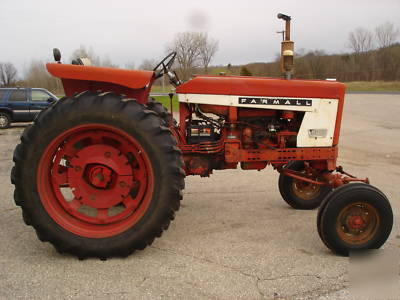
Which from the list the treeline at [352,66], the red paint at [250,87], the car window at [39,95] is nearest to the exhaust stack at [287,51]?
the red paint at [250,87]

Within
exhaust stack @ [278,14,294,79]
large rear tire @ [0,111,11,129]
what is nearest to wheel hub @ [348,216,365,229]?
exhaust stack @ [278,14,294,79]

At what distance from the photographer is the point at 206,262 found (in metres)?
2.94

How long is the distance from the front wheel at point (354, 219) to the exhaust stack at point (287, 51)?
123 centimetres

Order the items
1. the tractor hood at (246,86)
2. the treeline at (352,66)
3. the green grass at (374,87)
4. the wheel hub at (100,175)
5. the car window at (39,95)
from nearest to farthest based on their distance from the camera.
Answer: the wheel hub at (100,175), the tractor hood at (246,86), the car window at (39,95), the green grass at (374,87), the treeline at (352,66)

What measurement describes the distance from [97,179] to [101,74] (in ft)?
2.84

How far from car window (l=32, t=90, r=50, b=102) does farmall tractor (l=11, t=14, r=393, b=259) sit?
12110 mm

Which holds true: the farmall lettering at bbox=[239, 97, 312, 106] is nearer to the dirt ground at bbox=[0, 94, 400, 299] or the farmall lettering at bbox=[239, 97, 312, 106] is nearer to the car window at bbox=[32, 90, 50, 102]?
the dirt ground at bbox=[0, 94, 400, 299]

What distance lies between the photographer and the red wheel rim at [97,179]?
117 inches

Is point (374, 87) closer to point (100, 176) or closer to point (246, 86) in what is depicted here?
point (246, 86)

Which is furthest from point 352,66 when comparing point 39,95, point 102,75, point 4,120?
point 102,75

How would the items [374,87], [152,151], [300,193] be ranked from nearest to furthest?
[152,151] < [300,193] < [374,87]

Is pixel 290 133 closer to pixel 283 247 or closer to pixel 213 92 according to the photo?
pixel 213 92

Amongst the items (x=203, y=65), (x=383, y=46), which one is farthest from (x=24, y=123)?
(x=383, y=46)

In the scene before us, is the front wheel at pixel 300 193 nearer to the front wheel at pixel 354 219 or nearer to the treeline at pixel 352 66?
the front wheel at pixel 354 219
